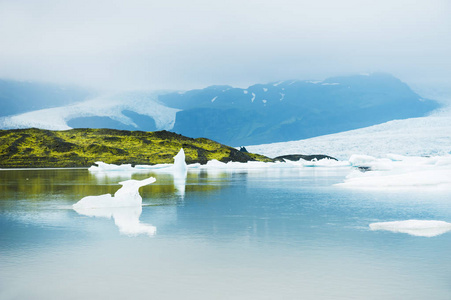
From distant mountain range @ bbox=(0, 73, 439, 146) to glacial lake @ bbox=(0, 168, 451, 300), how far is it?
109 m

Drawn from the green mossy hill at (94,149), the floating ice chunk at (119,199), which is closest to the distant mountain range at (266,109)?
the green mossy hill at (94,149)

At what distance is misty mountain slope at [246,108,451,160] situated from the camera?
66.9m

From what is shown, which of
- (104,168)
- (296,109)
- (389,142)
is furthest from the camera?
(296,109)

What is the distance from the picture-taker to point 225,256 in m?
10.2

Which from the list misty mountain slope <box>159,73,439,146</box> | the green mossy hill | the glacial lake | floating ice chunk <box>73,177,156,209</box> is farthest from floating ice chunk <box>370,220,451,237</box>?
misty mountain slope <box>159,73,439,146</box>

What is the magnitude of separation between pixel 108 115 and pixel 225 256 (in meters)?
116

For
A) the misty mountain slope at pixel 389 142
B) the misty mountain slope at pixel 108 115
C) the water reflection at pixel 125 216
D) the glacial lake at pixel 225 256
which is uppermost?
the misty mountain slope at pixel 108 115

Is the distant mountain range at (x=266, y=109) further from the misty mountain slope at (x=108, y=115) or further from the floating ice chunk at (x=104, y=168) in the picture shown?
the floating ice chunk at (x=104, y=168)

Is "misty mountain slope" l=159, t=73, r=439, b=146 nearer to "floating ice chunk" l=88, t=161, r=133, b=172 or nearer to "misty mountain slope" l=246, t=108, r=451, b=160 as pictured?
"misty mountain slope" l=246, t=108, r=451, b=160

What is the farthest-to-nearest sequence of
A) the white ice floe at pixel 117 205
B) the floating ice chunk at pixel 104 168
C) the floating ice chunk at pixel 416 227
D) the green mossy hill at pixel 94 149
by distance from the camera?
the green mossy hill at pixel 94 149 < the floating ice chunk at pixel 104 168 < the white ice floe at pixel 117 205 < the floating ice chunk at pixel 416 227

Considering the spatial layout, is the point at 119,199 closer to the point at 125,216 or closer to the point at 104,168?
the point at 125,216

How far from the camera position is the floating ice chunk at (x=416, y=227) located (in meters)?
12.8

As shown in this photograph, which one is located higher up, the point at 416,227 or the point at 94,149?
the point at 94,149

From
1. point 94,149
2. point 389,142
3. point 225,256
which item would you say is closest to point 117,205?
point 225,256
